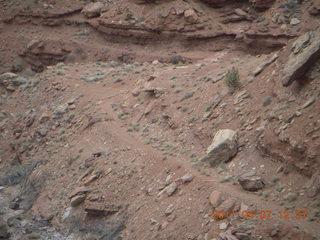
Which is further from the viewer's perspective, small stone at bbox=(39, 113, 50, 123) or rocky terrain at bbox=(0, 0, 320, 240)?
small stone at bbox=(39, 113, 50, 123)

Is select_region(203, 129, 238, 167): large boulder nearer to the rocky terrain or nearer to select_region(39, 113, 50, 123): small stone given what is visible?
the rocky terrain

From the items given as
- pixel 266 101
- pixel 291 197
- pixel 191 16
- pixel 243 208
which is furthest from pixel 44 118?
pixel 291 197

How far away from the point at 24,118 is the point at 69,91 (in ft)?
8.15

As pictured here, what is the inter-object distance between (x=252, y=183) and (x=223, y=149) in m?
2.15

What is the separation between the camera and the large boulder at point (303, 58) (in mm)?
13289

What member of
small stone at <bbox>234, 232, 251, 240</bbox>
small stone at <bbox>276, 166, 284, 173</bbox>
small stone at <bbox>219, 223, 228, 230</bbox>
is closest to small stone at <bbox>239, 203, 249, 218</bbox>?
small stone at <bbox>219, 223, 228, 230</bbox>

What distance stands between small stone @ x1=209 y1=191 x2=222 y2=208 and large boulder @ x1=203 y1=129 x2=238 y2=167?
6.00ft

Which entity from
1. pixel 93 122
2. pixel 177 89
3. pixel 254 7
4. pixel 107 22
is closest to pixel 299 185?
pixel 177 89

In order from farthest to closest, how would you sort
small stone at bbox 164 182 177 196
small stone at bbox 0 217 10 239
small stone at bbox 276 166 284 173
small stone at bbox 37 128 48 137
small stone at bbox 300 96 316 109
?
small stone at bbox 37 128 48 137
small stone at bbox 0 217 10 239
small stone at bbox 164 182 177 196
small stone at bbox 300 96 316 109
small stone at bbox 276 166 284 173

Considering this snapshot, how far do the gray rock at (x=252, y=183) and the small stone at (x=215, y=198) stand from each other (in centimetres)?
→ 64

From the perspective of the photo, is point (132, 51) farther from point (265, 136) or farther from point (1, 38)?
point (265, 136)

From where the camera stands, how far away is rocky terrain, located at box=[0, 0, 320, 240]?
39.8 ft

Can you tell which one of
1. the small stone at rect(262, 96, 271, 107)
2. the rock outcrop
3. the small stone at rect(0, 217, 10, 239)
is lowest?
the small stone at rect(0, 217, 10, 239)
